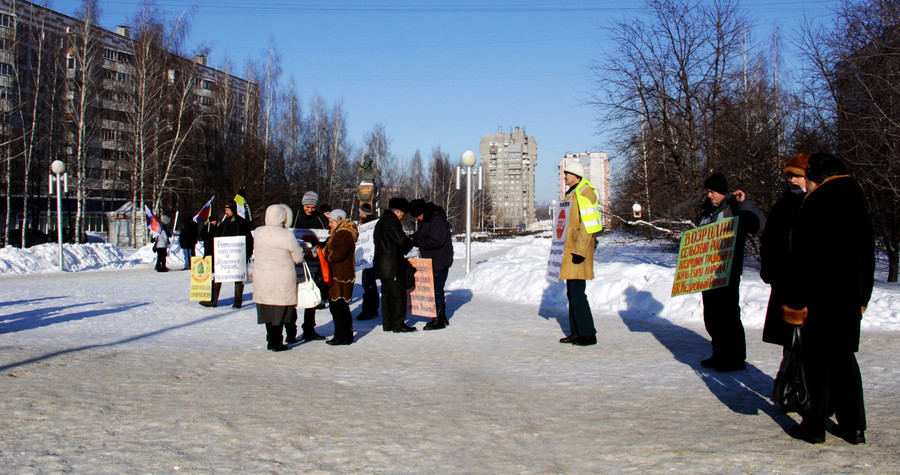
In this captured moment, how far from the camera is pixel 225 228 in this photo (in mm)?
11477

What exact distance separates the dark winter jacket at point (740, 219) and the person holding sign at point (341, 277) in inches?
161

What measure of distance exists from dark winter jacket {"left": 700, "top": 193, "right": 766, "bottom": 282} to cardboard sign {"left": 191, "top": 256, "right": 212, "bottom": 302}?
8336 mm

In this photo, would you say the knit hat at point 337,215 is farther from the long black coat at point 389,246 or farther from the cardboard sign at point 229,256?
the cardboard sign at point 229,256

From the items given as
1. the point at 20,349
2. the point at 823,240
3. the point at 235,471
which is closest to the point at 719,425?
the point at 823,240

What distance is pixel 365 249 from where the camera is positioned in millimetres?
10781

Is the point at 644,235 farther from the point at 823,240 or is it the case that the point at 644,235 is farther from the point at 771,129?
the point at 823,240

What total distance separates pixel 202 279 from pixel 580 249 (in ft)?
22.8

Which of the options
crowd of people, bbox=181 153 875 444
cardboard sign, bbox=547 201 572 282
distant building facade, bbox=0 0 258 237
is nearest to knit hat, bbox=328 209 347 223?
crowd of people, bbox=181 153 875 444

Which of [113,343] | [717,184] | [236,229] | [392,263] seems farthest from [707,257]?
[236,229]

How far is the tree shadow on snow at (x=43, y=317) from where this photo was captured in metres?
9.52

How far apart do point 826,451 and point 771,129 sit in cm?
1361

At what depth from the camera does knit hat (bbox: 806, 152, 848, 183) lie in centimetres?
417

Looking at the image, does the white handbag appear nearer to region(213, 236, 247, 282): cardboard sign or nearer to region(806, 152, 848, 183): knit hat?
region(213, 236, 247, 282): cardboard sign

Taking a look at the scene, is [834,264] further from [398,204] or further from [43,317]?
[43,317]
